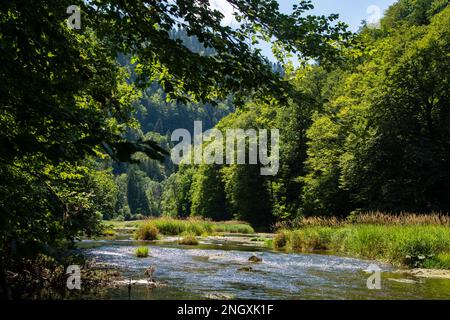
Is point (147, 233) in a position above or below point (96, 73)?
below

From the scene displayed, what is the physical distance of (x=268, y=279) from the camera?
44.2 feet

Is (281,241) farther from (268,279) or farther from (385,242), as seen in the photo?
(268,279)

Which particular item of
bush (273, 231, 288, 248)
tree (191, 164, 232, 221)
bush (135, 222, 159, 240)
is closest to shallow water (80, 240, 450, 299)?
bush (273, 231, 288, 248)

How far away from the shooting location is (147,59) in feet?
18.5

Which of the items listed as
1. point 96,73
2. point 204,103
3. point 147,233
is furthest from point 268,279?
point 147,233

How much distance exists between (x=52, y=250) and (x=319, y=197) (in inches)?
1673

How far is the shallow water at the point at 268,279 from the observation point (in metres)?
10.8

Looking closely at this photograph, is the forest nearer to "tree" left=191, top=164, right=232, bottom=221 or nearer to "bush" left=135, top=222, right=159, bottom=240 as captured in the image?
"bush" left=135, top=222, right=159, bottom=240

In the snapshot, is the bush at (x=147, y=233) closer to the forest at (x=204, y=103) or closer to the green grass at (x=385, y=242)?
the forest at (x=204, y=103)

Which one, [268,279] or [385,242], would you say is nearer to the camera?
[268,279]

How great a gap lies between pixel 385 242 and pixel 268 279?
8.01 m

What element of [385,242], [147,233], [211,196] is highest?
[211,196]

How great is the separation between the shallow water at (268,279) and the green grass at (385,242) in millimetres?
1272

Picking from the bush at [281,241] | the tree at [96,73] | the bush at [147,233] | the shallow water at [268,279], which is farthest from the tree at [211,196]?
the tree at [96,73]
